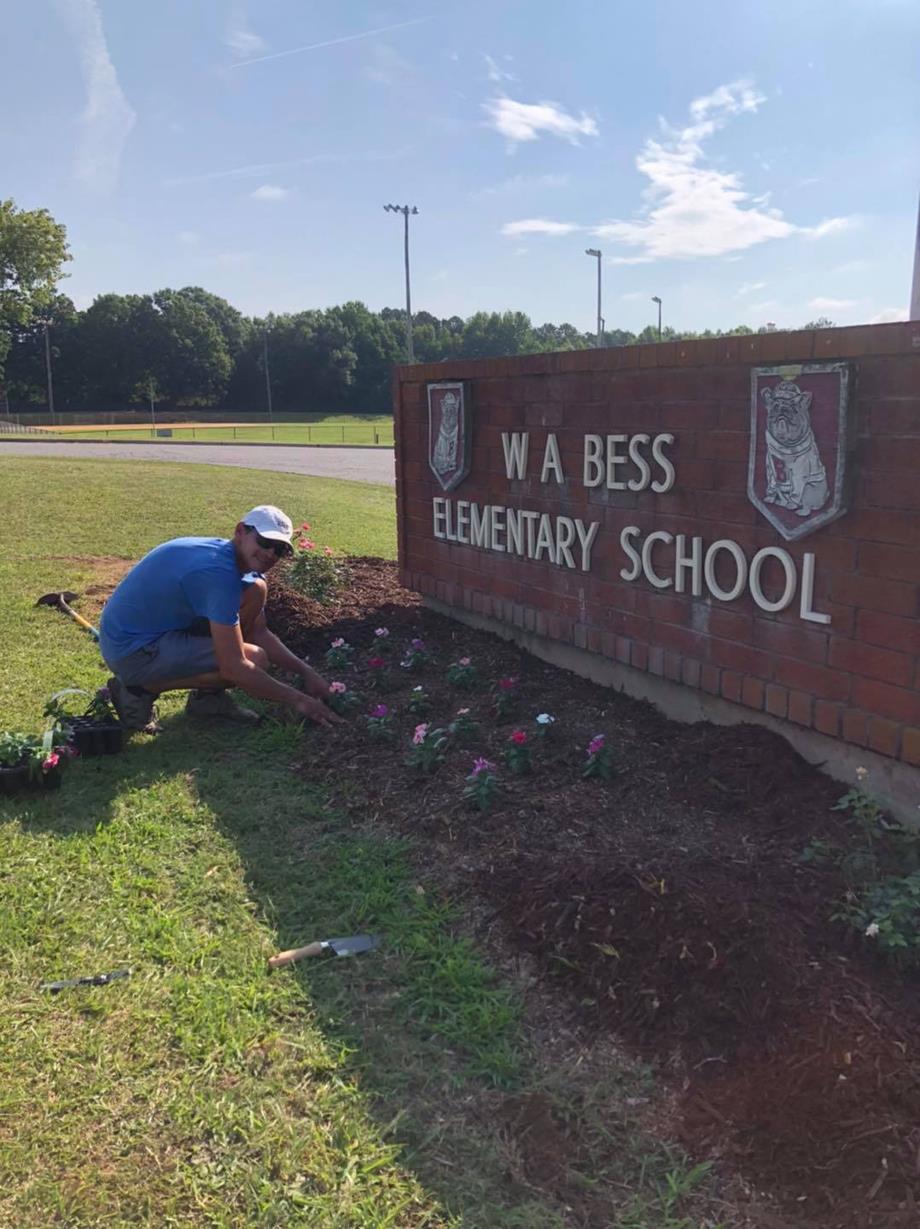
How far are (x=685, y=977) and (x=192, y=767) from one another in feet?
8.15

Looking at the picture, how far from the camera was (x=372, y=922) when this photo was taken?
301 cm

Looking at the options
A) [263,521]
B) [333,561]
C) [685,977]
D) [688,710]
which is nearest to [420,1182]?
[685,977]

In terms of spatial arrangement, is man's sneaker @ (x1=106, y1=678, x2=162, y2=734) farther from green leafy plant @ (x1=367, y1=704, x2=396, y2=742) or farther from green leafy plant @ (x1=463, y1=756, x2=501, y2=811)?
green leafy plant @ (x1=463, y1=756, x2=501, y2=811)

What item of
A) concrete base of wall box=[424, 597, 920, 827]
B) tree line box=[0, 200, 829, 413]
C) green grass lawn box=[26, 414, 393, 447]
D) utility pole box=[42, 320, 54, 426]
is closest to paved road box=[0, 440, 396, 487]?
green grass lawn box=[26, 414, 393, 447]

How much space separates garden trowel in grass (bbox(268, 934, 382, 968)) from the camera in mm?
2799

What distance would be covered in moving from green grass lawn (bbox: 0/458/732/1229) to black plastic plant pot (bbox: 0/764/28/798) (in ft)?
0.43

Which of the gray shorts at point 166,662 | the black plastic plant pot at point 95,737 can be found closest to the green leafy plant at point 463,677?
the gray shorts at point 166,662

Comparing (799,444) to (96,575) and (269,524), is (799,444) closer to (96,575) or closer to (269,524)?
(269,524)

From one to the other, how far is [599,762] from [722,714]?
1.98 feet

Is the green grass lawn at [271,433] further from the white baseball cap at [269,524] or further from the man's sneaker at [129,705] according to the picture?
the white baseball cap at [269,524]

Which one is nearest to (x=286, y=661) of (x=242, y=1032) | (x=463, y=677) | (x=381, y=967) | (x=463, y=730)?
(x=463, y=677)

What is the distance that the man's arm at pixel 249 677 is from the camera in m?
4.27

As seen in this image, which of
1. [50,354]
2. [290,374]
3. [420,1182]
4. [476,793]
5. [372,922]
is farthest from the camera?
[290,374]

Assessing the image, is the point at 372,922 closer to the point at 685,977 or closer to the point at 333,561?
the point at 685,977
